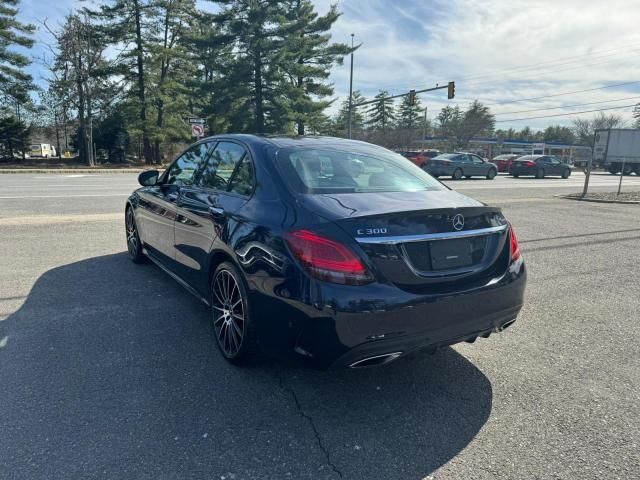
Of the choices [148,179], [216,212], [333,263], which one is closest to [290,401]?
[333,263]

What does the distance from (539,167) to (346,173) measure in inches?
1187

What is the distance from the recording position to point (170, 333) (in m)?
3.73

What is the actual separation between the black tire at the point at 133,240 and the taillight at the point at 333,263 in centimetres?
360

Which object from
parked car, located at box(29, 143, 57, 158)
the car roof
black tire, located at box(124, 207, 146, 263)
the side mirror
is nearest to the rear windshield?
the car roof

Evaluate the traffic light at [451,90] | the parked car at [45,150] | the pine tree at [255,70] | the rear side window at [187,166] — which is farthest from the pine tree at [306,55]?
the parked car at [45,150]

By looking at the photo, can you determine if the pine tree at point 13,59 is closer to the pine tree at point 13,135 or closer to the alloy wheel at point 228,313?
the pine tree at point 13,135

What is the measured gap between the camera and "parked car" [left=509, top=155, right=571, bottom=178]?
2980 centimetres

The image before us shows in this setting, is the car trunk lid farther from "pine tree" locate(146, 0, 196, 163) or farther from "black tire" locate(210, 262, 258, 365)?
"pine tree" locate(146, 0, 196, 163)

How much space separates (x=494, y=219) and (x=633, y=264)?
463 cm

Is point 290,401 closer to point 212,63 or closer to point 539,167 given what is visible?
point 539,167

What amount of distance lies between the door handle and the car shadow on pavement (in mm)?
1009

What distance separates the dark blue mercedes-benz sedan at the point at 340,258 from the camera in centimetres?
247

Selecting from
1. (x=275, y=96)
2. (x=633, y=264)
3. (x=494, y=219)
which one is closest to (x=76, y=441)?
(x=494, y=219)

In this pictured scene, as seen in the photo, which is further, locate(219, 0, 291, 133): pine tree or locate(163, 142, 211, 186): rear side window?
locate(219, 0, 291, 133): pine tree
